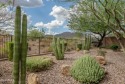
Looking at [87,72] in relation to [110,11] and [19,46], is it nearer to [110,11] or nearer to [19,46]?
[110,11]

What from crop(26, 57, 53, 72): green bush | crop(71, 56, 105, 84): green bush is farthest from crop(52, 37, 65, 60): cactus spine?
crop(71, 56, 105, 84): green bush

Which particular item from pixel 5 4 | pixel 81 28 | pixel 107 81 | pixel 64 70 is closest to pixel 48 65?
pixel 64 70

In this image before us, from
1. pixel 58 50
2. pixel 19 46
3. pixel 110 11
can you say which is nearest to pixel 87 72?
pixel 110 11

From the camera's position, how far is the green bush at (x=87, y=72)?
1212cm

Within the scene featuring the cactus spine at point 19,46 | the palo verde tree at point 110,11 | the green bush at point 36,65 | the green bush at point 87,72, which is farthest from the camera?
the palo verde tree at point 110,11

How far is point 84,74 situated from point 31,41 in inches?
472

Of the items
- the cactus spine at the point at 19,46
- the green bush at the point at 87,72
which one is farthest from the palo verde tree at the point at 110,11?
the cactus spine at the point at 19,46

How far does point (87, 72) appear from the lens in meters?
12.4

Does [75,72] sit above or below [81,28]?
below

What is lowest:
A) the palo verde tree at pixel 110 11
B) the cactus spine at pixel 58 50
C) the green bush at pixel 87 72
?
the green bush at pixel 87 72

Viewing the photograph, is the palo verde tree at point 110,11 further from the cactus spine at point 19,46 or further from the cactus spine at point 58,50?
the cactus spine at point 19,46

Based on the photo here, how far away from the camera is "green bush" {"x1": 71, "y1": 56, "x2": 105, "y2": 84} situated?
12125 mm

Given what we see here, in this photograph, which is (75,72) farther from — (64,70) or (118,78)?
(118,78)

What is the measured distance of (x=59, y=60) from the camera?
1595 cm
